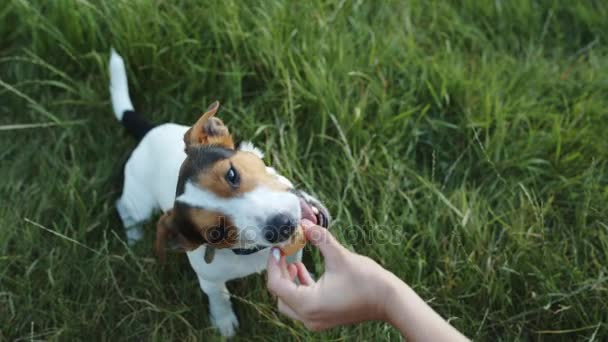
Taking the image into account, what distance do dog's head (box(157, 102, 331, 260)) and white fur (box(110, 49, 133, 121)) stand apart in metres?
0.95

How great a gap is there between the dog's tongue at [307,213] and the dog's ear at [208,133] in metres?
0.38

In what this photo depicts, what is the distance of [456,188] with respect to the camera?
9.77 feet

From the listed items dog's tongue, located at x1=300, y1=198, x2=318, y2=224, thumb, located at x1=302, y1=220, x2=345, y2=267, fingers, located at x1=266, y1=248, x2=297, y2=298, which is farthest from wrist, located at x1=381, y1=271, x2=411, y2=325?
dog's tongue, located at x1=300, y1=198, x2=318, y2=224

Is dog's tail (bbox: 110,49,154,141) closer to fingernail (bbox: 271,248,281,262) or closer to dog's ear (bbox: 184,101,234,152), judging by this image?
dog's ear (bbox: 184,101,234,152)

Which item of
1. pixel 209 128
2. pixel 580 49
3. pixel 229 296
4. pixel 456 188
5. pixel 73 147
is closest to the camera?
pixel 209 128

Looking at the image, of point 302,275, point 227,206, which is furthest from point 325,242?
point 227,206

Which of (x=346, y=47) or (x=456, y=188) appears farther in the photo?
(x=346, y=47)

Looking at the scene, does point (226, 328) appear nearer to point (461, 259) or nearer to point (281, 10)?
point (461, 259)

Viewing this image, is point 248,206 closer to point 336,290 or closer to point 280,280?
point 280,280

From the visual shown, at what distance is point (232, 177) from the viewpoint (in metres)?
2.09

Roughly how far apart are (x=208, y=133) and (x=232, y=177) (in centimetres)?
32

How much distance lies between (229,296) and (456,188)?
1.22m

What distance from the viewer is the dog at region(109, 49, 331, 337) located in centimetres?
204

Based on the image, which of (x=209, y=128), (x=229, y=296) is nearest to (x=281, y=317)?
(x=229, y=296)
